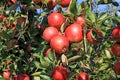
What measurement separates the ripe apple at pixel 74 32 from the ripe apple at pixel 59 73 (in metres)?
0.14

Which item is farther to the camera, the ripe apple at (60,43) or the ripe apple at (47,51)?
the ripe apple at (47,51)

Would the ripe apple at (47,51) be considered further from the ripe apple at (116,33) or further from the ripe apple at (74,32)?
the ripe apple at (116,33)

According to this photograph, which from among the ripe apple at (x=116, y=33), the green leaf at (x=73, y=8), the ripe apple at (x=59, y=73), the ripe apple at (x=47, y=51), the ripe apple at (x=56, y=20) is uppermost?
the green leaf at (x=73, y=8)

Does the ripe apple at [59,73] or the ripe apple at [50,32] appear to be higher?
the ripe apple at [50,32]

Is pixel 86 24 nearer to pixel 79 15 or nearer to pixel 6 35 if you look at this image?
pixel 79 15

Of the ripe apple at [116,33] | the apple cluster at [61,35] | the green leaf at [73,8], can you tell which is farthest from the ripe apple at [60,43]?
Answer: the ripe apple at [116,33]

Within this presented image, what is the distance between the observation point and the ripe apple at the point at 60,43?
145cm

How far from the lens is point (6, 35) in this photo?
1790mm

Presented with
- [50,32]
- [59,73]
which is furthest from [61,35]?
[59,73]

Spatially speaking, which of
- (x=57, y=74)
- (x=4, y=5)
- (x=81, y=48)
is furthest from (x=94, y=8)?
(x=4, y=5)

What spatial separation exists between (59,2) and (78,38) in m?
0.24

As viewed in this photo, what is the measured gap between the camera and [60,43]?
144 cm

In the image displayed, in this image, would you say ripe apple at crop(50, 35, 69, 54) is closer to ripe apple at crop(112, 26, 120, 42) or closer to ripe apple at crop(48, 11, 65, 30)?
ripe apple at crop(48, 11, 65, 30)

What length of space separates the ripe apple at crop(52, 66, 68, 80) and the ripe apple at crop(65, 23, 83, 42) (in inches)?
5.4
